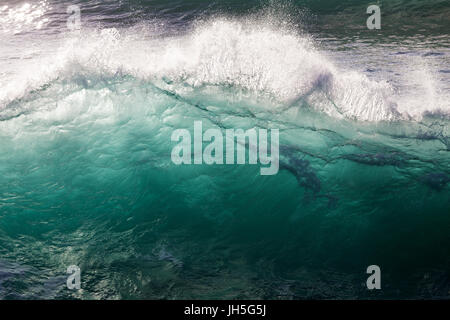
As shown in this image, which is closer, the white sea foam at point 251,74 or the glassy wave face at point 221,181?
the glassy wave face at point 221,181

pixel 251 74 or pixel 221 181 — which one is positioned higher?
pixel 251 74

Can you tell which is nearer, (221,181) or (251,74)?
(221,181)

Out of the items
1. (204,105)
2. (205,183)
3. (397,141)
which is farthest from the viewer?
(204,105)

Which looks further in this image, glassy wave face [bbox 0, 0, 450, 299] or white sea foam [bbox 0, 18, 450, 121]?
white sea foam [bbox 0, 18, 450, 121]

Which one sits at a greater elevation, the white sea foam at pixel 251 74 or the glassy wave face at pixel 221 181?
the white sea foam at pixel 251 74

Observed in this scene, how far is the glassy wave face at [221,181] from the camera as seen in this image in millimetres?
4340

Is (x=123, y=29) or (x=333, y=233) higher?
(x=123, y=29)

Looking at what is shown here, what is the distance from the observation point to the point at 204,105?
6.98m

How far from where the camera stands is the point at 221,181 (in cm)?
569

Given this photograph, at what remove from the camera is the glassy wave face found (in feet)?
14.2

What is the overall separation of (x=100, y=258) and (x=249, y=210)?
2.01 m

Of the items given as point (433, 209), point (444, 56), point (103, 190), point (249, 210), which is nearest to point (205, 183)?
point (249, 210)

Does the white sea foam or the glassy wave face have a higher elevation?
the white sea foam
